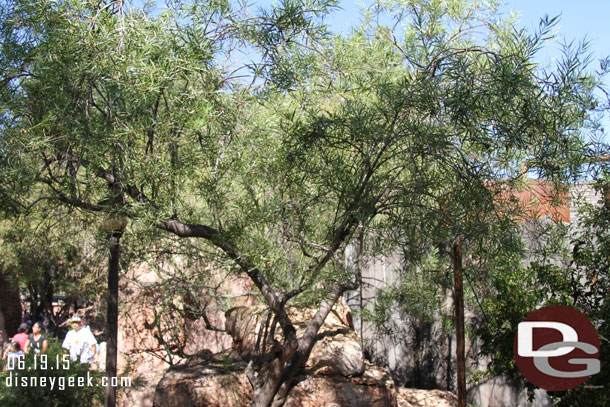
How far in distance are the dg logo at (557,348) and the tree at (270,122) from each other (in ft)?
5.01

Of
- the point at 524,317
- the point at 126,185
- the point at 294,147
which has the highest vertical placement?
the point at 294,147

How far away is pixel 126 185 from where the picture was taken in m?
4.86

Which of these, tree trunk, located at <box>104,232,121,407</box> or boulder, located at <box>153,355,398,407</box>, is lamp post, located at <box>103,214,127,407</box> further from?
boulder, located at <box>153,355,398,407</box>

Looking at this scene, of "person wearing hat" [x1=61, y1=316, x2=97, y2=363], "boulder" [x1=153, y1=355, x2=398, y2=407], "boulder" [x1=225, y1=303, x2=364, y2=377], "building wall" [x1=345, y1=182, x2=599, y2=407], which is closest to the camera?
"boulder" [x1=153, y1=355, x2=398, y2=407]

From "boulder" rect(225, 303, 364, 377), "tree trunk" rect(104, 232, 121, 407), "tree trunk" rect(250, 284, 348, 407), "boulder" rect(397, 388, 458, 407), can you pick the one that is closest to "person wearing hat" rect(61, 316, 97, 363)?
"boulder" rect(225, 303, 364, 377)

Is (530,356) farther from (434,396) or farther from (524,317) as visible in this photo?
(434,396)

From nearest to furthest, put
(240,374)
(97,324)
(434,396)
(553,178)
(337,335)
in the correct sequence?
(553,178) → (240,374) → (337,335) → (434,396) → (97,324)

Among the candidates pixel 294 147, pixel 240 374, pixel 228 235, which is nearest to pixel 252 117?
pixel 294 147

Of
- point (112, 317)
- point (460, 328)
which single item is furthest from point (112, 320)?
point (460, 328)

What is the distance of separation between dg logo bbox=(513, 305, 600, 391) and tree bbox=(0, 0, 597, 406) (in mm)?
1527

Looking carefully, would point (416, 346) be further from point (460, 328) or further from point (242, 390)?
point (242, 390)

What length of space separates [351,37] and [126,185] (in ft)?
9.66

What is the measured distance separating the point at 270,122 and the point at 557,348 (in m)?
3.45

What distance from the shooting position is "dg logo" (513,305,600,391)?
5668 mm
